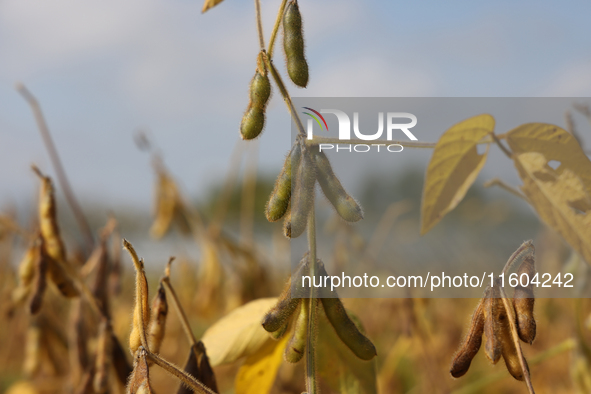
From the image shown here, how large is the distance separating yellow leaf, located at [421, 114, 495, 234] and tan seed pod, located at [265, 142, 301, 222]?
148mm

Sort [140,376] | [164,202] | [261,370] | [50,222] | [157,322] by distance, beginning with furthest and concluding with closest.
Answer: [164,202] → [50,222] → [261,370] → [157,322] → [140,376]

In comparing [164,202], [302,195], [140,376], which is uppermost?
[164,202]

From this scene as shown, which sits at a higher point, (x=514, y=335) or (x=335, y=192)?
(x=335, y=192)

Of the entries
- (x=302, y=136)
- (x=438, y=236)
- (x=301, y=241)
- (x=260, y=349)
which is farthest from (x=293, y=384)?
(x=438, y=236)

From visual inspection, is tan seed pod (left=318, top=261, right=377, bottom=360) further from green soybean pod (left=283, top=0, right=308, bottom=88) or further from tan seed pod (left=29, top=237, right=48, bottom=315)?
tan seed pod (left=29, top=237, right=48, bottom=315)

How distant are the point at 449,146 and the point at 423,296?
2.53 ft

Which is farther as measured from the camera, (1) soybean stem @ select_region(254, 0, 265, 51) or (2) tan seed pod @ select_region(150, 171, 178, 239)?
(2) tan seed pod @ select_region(150, 171, 178, 239)

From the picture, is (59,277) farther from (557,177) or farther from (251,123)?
(557,177)

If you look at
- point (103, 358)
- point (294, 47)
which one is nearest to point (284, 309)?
point (294, 47)

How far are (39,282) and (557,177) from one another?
0.70 m

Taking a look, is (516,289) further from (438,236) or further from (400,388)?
(438,236)

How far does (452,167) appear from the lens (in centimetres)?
53

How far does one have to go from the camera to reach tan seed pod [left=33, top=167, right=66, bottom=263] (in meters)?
0.75

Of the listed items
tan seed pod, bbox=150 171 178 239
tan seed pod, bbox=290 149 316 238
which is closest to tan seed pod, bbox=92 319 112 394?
tan seed pod, bbox=290 149 316 238
